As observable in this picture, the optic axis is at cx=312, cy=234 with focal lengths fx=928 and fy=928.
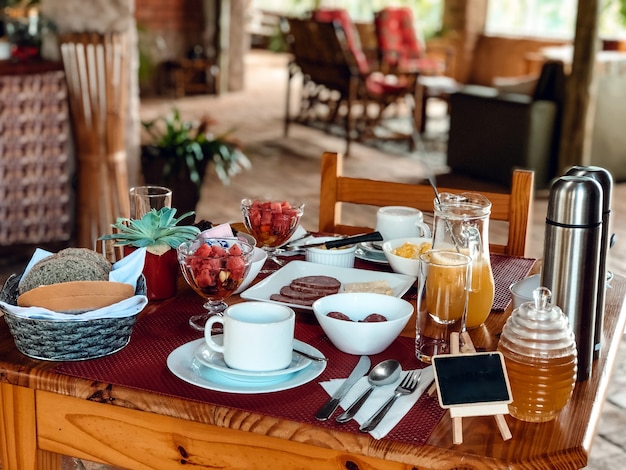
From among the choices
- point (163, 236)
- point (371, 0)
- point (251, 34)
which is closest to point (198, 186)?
point (163, 236)

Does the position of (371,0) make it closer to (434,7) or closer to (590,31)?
(434,7)

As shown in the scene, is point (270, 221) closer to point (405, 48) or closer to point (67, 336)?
point (67, 336)

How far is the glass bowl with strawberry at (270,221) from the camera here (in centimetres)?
184

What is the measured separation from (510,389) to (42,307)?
0.68 m

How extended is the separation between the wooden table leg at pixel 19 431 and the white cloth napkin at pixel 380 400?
436 mm

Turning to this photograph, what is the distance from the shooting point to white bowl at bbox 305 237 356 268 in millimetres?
1868

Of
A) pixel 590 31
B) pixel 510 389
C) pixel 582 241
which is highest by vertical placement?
pixel 590 31

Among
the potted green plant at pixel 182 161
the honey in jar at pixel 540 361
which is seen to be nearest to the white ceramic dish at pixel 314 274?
the honey in jar at pixel 540 361

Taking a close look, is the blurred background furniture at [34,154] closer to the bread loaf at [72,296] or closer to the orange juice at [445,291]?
the bread loaf at [72,296]

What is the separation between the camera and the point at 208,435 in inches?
49.9

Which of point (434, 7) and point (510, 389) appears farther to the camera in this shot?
point (434, 7)

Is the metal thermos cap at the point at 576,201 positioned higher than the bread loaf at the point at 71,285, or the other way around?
the metal thermos cap at the point at 576,201

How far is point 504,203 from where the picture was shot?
221 centimetres

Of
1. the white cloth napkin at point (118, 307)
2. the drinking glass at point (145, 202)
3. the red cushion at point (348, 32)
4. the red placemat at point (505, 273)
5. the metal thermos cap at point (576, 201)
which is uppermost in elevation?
the red cushion at point (348, 32)
